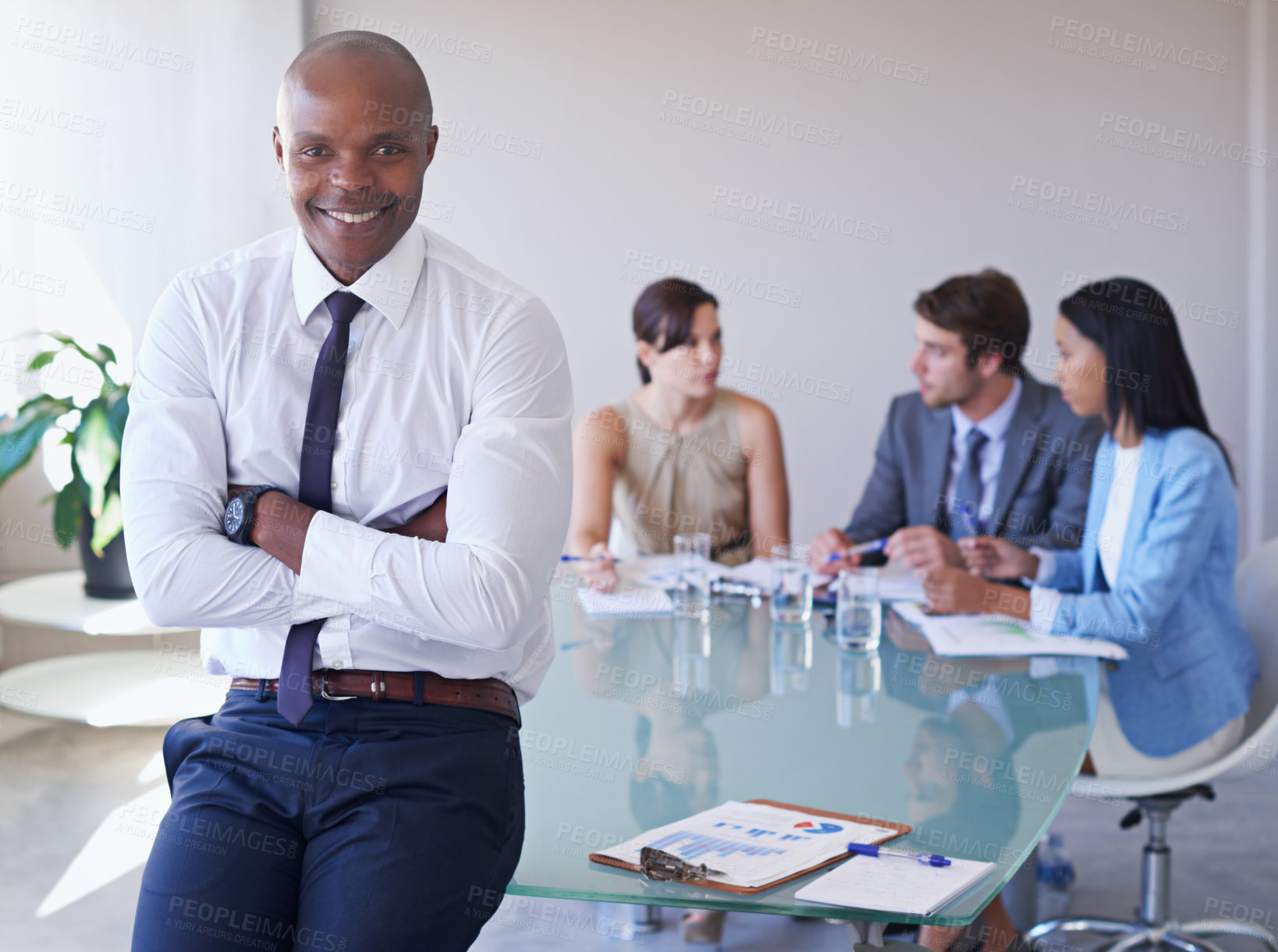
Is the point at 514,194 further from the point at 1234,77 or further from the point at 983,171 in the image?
the point at 1234,77

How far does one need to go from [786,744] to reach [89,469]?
279 cm

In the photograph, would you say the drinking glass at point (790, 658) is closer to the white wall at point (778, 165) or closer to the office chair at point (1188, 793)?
the office chair at point (1188, 793)

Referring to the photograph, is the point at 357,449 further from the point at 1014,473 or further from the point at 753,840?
the point at 1014,473

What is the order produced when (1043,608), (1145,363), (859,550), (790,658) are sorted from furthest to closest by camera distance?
(859,550)
(1145,363)
(1043,608)
(790,658)

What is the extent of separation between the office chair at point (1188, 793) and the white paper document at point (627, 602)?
0.95m

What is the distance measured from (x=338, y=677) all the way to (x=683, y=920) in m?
1.53

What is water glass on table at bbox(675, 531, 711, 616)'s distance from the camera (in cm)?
263

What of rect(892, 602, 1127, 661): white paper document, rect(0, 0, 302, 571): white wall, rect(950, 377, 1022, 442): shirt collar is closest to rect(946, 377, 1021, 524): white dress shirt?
rect(950, 377, 1022, 442): shirt collar

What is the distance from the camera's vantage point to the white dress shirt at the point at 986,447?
3436mm

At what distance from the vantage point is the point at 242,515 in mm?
1379

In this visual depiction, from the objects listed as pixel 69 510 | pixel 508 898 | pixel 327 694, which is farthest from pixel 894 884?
pixel 69 510

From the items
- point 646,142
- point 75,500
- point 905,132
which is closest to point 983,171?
point 905,132

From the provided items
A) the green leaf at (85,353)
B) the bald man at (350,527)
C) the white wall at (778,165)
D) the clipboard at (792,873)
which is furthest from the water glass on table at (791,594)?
the green leaf at (85,353)

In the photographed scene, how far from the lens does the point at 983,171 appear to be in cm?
500
